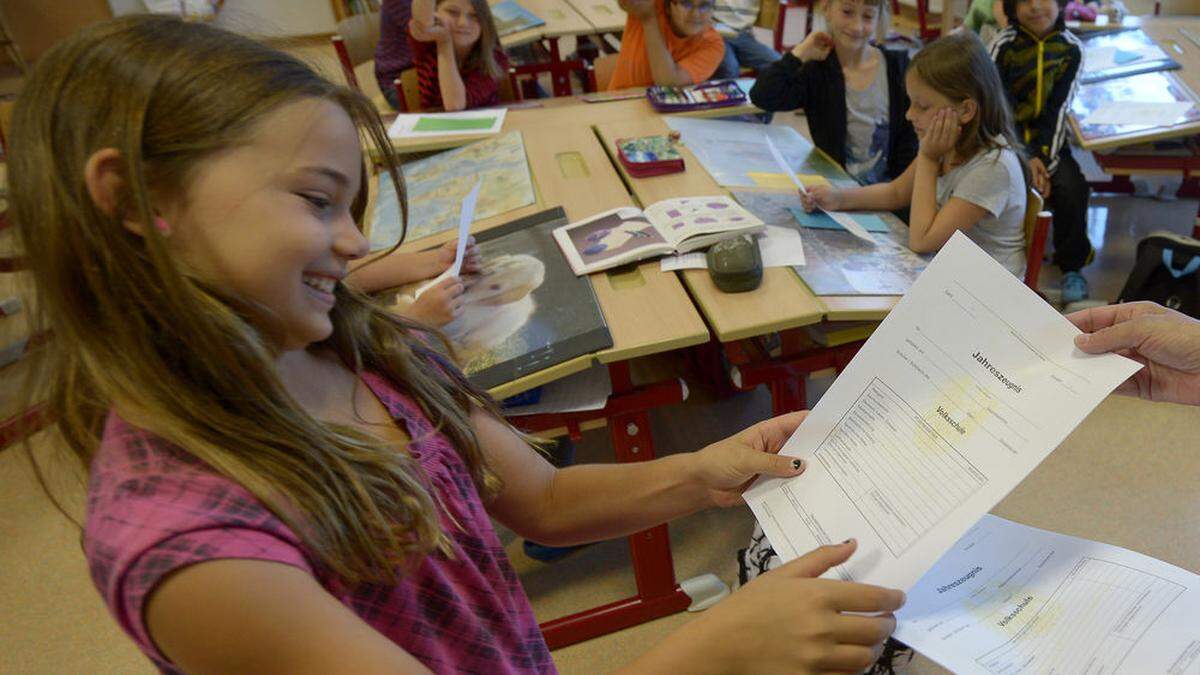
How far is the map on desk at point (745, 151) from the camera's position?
1946mm

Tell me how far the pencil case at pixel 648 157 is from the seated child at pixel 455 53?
838mm

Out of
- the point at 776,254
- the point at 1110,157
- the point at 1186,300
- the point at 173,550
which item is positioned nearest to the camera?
the point at 173,550

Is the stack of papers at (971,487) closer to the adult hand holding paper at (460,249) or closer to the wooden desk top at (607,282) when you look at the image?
the wooden desk top at (607,282)

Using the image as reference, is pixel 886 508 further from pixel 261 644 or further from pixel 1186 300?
pixel 1186 300

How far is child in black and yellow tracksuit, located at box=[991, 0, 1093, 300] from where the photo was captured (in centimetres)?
241

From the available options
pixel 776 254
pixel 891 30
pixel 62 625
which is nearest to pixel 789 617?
pixel 776 254

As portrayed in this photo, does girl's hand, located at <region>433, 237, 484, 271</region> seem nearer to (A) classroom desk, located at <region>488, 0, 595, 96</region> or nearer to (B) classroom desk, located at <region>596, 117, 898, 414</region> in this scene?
(B) classroom desk, located at <region>596, 117, 898, 414</region>

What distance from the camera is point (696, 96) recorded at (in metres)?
2.46

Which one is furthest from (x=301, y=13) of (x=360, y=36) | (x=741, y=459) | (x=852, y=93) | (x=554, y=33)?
(x=741, y=459)

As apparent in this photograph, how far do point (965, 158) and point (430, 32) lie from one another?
1735 millimetres

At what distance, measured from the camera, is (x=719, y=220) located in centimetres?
161

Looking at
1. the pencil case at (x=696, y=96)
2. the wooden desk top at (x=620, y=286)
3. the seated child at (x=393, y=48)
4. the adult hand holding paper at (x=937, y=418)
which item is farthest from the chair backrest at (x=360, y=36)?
the adult hand holding paper at (x=937, y=418)

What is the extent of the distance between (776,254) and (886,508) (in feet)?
3.03

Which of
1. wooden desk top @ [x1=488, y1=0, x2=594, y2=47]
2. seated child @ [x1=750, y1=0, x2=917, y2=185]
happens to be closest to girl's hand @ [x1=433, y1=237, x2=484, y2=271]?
seated child @ [x1=750, y1=0, x2=917, y2=185]
